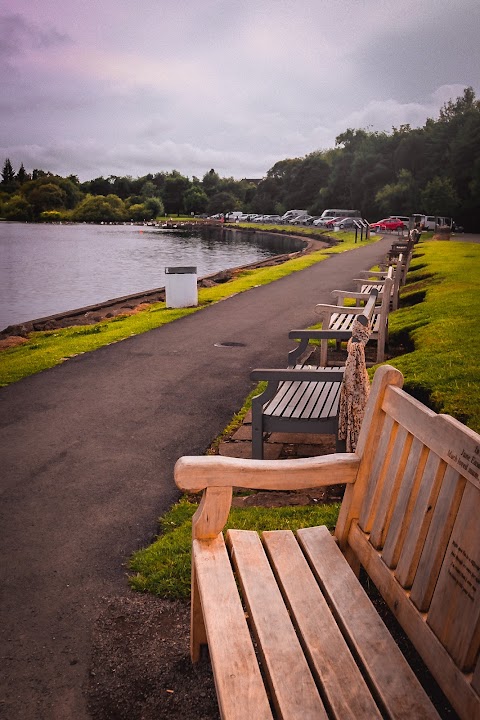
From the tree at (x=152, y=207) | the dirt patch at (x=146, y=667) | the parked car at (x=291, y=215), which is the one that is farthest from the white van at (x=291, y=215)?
the dirt patch at (x=146, y=667)

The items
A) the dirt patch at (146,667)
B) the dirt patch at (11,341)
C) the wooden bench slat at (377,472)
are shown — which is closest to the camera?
the wooden bench slat at (377,472)

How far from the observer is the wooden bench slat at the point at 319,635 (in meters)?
1.98

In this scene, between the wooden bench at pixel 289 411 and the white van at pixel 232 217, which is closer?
the wooden bench at pixel 289 411

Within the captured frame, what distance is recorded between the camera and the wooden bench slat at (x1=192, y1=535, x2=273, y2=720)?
2004 mm

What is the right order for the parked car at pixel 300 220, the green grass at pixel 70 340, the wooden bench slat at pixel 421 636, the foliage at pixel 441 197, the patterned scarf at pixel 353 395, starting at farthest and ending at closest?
the parked car at pixel 300 220
the foliage at pixel 441 197
the green grass at pixel 70 340
the patterned scarf at pixel 353 395
the wooden bench slat at pixel 421 636

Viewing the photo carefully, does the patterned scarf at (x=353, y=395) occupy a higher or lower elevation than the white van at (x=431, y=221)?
higher

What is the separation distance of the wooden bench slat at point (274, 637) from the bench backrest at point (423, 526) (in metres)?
0.42

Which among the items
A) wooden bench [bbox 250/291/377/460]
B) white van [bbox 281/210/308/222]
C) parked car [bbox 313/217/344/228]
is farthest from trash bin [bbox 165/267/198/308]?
white van [bbox 281/210/308/222]

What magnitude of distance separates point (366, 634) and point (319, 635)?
0.17 metres

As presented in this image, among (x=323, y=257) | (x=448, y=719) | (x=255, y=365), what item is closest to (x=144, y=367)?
(x=255, y=365)

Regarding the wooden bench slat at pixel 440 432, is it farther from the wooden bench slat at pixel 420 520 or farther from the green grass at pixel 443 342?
the green grass at pixel 443 342

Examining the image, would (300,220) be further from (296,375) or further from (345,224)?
(296,375)

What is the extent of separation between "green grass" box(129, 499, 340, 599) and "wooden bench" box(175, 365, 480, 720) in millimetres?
759

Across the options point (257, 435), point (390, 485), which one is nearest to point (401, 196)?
point (257, 435)
